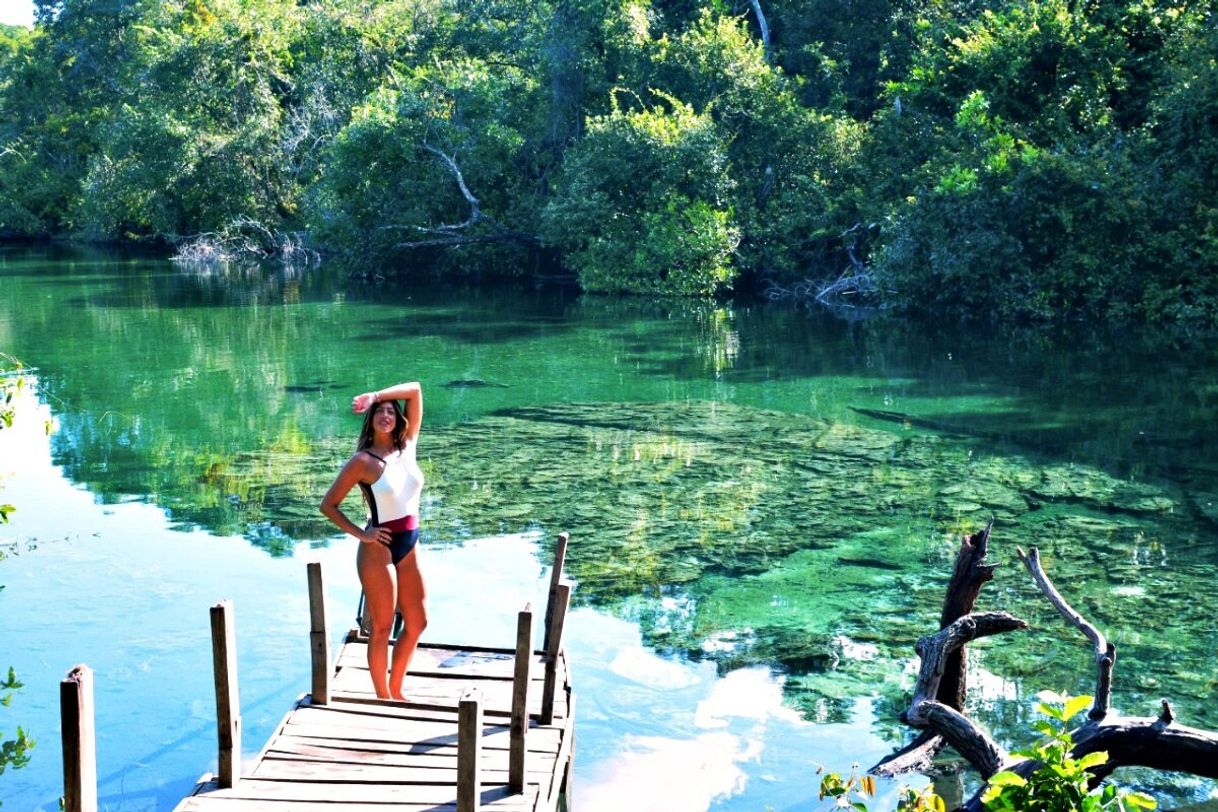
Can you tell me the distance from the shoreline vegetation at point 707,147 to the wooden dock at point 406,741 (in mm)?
17840

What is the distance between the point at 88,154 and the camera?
5044 cm

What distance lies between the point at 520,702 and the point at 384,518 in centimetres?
126

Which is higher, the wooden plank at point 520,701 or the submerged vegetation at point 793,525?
the wooden plank at point 520,701

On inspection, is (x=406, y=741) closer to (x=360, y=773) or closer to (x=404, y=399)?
(x=360, y=773)

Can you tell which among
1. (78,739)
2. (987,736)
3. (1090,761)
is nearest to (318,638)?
(78,739)

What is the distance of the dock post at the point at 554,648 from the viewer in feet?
19.2

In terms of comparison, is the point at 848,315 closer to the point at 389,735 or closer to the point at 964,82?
the point at 964,82

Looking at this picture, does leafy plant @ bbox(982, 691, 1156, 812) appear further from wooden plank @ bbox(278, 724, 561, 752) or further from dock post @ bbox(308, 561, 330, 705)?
dock post @ bbox(308, 561, 330, 705)

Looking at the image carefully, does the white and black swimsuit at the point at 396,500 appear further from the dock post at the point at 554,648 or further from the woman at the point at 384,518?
the dock post at the point at 554,648

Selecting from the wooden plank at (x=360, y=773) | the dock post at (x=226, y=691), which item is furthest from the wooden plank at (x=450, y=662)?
the dock post at (x=226, y=691)

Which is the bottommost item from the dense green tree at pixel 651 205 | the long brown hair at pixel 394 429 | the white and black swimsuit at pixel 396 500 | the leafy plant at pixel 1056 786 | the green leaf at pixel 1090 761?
the leafy plant at pixel 1056 786

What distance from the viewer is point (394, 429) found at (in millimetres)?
6098

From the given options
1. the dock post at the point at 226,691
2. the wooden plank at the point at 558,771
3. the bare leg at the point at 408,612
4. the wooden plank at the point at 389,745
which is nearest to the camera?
the dock post at the point at 226,691

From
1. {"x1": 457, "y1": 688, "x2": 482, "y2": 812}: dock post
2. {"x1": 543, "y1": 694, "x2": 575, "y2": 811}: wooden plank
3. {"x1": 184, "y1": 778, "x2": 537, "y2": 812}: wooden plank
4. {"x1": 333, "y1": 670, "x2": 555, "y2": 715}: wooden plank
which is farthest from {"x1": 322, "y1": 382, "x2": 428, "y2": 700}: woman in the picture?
{"x1": 457, "y1": 688, "x2": 482, "y2": 812}: dock post
